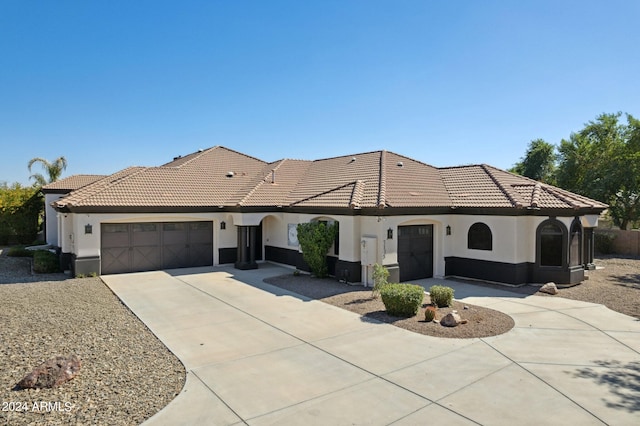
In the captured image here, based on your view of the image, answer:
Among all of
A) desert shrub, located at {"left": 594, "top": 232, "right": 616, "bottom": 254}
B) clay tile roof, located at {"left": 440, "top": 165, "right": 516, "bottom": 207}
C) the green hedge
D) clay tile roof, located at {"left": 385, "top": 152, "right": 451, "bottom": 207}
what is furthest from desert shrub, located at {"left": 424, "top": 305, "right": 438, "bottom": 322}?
the green hedge

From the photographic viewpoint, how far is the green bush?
1132cm

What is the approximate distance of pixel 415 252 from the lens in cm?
1722

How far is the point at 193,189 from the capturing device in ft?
68.3

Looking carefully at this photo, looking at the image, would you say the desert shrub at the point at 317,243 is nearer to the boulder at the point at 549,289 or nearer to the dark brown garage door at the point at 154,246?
the dark brown garage door at the point at 154,246

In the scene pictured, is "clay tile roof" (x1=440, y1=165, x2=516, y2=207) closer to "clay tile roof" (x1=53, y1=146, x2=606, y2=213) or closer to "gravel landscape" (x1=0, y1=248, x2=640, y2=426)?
"clay tile roof" (x1=53, y1=146, x2=606, y2=213)

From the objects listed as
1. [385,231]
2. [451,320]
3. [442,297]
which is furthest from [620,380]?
[385,231]

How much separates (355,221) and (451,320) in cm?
622

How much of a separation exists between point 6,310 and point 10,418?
7408mm

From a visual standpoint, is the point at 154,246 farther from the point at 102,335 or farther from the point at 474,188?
the point at 474,188

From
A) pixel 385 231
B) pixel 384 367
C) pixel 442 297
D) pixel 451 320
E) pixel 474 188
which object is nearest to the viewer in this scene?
pixel 384 367

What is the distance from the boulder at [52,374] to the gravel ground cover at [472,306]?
7.42m

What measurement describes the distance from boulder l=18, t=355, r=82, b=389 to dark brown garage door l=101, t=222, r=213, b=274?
1177cm

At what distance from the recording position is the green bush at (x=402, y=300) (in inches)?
446

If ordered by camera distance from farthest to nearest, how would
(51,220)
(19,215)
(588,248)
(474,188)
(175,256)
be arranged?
(19,215) < (51,220) < (588,248) < (175,256) < (474,188)
